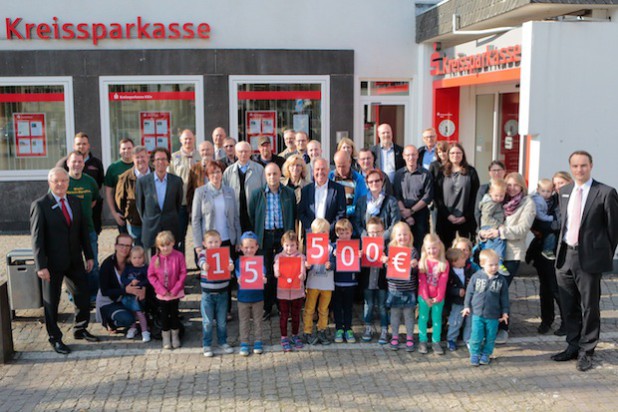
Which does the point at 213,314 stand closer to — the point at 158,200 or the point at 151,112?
the point at 158,200

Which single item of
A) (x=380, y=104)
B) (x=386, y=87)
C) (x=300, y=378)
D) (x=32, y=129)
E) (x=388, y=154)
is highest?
(x=386, y=87)

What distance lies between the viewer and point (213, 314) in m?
6.82

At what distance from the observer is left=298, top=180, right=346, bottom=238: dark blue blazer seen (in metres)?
7.23

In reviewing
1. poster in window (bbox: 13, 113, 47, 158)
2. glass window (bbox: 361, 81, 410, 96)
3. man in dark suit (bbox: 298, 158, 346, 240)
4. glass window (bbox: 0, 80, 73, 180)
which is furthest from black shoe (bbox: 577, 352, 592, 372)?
poster in window (bbox: 13, 113, 47, 158)

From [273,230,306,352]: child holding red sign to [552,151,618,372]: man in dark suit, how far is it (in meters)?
2.54

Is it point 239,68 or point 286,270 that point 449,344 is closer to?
point 286,270

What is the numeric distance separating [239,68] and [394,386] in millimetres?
A: 8594

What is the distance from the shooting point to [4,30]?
12773mm

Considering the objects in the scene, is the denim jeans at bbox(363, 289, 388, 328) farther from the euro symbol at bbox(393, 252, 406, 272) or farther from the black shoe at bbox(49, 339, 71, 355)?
the black shoe at bbox(49, 339, 71, 355)

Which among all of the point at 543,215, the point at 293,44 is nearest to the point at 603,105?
the point at 543,215

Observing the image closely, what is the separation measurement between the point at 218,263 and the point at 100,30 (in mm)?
7913

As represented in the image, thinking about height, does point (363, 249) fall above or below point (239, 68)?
below

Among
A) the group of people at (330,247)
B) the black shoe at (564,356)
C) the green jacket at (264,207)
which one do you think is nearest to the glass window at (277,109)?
the group of people at (330,247)

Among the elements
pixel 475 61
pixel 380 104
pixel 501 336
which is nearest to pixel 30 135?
pixel 380 104
